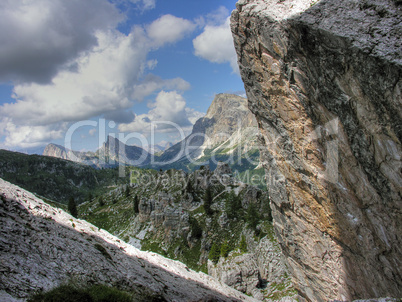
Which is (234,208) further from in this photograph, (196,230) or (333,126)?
(333,126)

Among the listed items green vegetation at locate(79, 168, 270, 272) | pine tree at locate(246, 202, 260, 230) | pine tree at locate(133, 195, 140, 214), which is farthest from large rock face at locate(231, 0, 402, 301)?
pine tree at locate(133, 195, 140, 214)

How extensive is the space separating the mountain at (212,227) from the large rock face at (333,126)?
25215mm

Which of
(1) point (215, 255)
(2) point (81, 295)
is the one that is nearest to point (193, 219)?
(1) point (215, 255)

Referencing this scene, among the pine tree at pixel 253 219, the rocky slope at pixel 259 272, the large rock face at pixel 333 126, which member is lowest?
the rocky slope at pixel 259 272

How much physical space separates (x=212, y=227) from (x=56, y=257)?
5802 centimetres

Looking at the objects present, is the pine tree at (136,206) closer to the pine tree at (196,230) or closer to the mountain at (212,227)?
the mountain at (212,227)

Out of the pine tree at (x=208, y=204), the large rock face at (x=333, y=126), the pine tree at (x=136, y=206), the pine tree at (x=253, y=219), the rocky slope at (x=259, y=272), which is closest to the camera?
the large rock face at (x=333, y=126)

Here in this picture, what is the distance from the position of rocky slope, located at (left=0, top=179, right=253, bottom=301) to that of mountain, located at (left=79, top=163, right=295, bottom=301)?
2848cm

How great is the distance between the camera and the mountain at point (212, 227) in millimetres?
43125

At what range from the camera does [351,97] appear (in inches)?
477

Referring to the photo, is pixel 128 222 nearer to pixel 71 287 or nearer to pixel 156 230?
pixel 156 230

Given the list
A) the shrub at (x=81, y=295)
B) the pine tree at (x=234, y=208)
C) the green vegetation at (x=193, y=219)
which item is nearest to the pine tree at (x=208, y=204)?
the green vegetation at (x=193, y=219)

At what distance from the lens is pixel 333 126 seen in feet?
45.5

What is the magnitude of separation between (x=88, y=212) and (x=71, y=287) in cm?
14265
